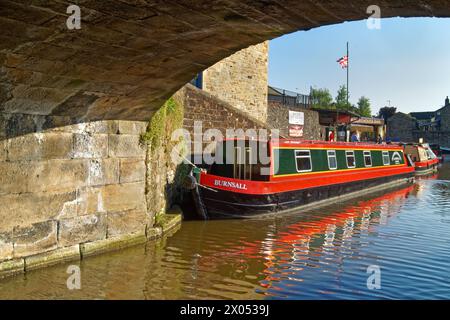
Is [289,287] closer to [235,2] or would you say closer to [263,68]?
[235,2]

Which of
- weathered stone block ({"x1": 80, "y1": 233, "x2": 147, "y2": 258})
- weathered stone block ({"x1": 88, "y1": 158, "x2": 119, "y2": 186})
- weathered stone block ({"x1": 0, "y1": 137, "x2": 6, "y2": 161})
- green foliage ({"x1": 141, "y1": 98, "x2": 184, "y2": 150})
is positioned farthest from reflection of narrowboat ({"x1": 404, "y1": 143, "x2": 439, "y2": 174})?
weathered stone block ({"x1": 0, "y1": 137, "x2": 6, "y2": 161})

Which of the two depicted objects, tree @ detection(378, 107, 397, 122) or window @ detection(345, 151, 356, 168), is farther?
tree @ detection(378, 107, 397, 122)

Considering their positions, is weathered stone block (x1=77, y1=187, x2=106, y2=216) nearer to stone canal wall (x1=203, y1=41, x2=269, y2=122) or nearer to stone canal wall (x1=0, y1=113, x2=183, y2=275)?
stone canal wall (x1=0, y1=113, x2=183, y2=275)

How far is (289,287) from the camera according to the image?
6180 millimetres

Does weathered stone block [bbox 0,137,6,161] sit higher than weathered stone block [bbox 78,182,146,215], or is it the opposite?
weathered stone block [bbox 0,137,6,161]

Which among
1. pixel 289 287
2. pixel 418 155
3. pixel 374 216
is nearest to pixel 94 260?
pixel 289 287

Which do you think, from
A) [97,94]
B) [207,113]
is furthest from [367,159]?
[97,94]

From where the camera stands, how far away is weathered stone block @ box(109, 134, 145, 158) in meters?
7.71

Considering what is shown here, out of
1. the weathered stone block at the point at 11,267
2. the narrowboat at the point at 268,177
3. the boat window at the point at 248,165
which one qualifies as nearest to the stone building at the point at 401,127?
the narrowboat at the point at 268,177

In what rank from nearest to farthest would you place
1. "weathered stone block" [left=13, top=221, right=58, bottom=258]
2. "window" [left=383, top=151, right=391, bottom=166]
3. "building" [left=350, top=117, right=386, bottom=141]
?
"weathered stone block" [left=13, top=221, right=58, bottom=258] → "window" [left=383, top=151, right=391, bottom=166] → "building" [left=350, top=117, right=386, bottom=141]

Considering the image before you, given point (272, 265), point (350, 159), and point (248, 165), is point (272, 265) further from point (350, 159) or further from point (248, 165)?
point (350, 159)

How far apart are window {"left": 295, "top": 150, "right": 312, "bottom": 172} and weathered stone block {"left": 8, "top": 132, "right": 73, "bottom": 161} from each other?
7246 mm

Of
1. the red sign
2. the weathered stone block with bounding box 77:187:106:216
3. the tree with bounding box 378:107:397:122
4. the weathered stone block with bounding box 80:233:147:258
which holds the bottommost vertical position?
the weathered stone block with bounding box 80:233:147:258
